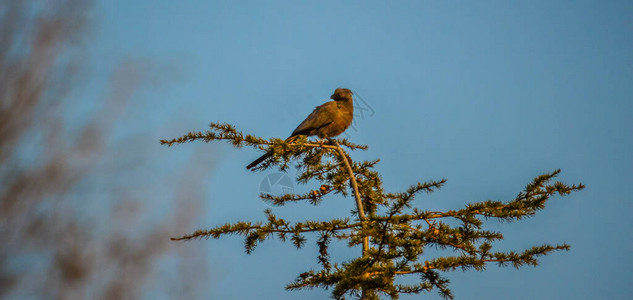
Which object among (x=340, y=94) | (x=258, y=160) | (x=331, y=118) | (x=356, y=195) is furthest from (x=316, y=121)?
(x=356, y=195)

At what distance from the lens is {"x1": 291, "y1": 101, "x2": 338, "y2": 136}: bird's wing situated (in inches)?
208

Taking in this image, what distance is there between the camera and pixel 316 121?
5.28m

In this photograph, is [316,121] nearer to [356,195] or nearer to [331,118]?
[331,118]

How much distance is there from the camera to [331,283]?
3.28 metres

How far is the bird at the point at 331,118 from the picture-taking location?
17.4ft

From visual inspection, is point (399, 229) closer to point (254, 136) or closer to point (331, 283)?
point (331, 283)

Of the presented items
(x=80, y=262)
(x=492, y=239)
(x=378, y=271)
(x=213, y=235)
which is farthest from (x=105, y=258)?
(x=492, y=239)

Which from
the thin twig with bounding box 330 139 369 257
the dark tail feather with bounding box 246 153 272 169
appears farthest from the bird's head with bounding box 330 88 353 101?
the dark tail feather with bounding box 246 153 272 169

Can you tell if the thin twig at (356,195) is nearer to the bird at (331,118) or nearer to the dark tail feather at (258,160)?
the dark tail feather at (258,160)

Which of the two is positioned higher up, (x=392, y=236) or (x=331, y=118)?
(x=331, y=118)

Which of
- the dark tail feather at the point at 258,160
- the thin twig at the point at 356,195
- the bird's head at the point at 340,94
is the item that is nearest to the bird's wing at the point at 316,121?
the bird's head at the point at 340,94

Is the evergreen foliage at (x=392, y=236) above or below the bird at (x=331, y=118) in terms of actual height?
below

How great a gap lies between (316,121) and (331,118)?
0.17m

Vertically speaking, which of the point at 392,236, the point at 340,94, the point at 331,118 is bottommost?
the point at 392,236
